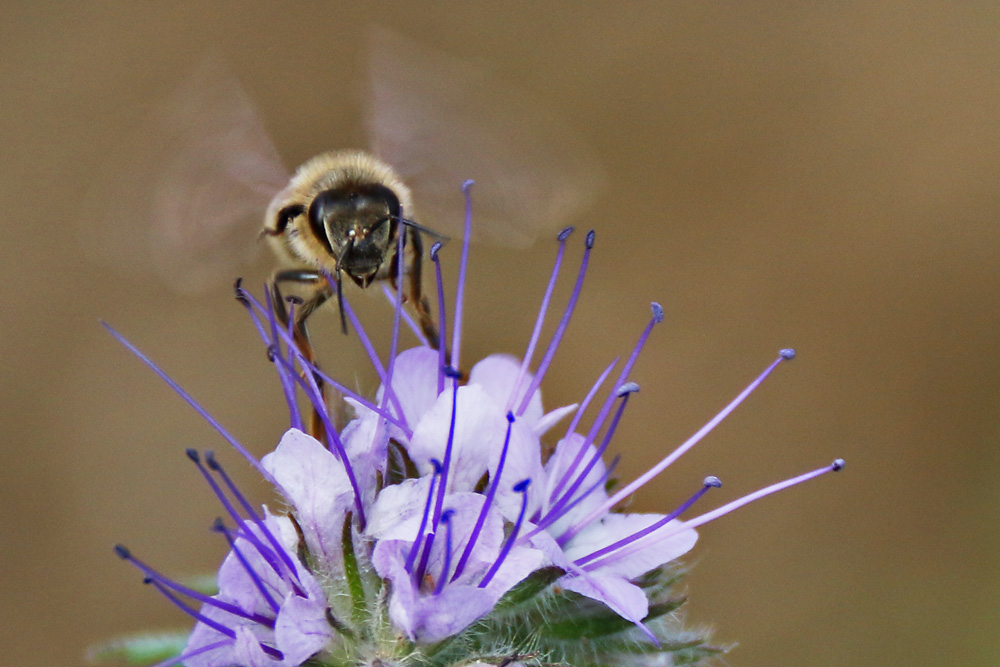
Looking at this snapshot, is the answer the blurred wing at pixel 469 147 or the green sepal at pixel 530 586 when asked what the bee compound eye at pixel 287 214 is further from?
the green sepal at pixel 530 586

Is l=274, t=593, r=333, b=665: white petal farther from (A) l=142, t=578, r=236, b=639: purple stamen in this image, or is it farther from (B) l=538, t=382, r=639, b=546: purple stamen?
(B) l=538, t=382, r=639, b=546: purple stamen

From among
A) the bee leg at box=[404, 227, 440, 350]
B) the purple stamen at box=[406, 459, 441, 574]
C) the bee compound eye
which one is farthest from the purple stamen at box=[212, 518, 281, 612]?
the bee compound eye

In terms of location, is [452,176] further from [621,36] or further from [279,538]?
[621,36]

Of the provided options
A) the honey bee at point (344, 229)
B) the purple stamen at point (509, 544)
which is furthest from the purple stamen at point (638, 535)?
the honey bee at point (344, 229)

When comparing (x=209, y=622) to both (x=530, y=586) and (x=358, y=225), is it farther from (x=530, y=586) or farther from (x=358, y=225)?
(x=358, y=225)

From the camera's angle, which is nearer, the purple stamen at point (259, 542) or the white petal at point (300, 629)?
the white petal at point (300, 629)

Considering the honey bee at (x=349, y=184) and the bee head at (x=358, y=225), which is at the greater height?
the honey bee at (x=349, y=184)
